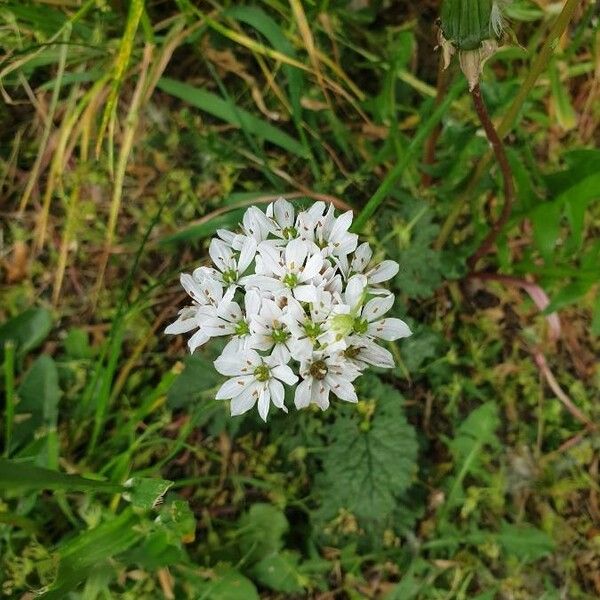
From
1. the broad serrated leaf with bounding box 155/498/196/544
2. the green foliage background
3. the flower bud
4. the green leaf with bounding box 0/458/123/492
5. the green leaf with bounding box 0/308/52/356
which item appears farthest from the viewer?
the green leaf with bounding box 0/308/52/356

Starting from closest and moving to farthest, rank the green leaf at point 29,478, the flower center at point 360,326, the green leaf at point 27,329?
the green leaf at point 29,478
the flower center at point 360,326
the green leaf at point 27,329

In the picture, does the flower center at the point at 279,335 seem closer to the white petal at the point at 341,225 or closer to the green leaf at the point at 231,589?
the white petal at the point at 341,225

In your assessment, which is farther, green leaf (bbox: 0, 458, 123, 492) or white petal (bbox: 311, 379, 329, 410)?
white petal (bbox: 311, 379, 329, 410)

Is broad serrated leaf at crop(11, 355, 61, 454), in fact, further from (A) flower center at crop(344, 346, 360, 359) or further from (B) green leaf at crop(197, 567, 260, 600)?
(A) flower center at crop(344, 346, 360, 359)

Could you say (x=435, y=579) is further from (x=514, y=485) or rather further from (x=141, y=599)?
(x=141, y=599)

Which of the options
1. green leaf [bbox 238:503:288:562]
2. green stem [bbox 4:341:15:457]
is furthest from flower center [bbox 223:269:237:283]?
green leaf [bbox 238:503:288:562]

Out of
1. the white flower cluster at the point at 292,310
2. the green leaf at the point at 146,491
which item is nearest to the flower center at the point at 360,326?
the white flower cluster at the point at 292,310
